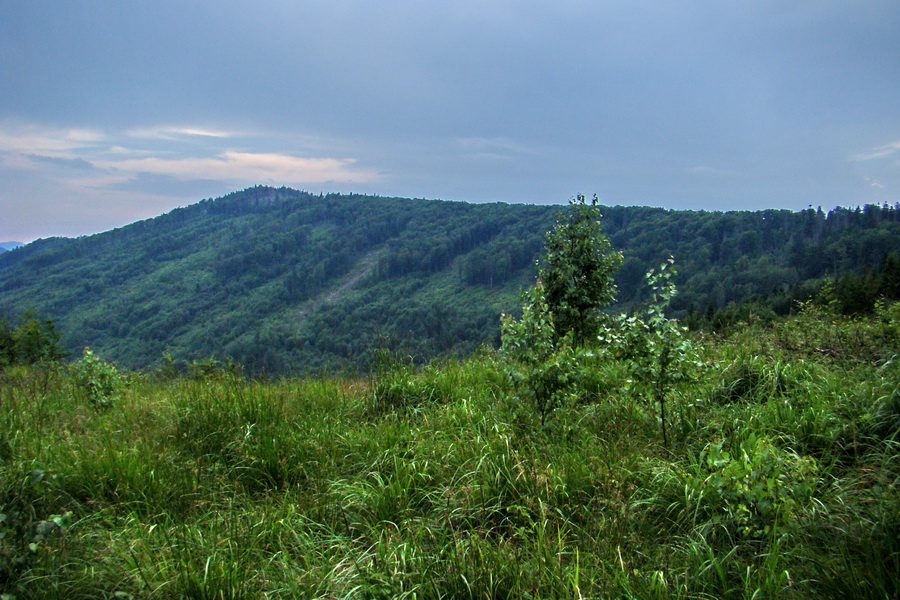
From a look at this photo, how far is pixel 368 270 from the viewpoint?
16425 centimetres

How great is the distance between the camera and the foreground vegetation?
2.15m

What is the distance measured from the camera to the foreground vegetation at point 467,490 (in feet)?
7.06

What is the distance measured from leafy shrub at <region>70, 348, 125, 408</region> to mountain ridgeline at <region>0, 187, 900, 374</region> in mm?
30622

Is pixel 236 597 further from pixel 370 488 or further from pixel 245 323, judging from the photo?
pixel 245 323

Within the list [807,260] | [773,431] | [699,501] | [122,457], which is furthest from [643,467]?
[807,260]

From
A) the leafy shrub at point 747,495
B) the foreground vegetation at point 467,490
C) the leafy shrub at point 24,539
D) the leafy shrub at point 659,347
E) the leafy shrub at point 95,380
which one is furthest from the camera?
the leafy shrub at point 95,380

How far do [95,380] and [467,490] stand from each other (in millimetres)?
5481

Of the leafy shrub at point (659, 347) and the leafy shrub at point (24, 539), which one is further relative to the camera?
the leafy shrub at point (659, 347)

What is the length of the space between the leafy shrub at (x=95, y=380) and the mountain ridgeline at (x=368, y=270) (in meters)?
30.6

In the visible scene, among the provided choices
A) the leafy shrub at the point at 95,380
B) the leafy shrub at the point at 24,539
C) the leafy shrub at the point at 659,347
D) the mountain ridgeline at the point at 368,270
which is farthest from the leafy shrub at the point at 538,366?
the mountain ridgeline at the point at 368,270

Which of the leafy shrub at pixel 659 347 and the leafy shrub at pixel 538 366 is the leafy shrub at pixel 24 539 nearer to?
the leafy shrub at pixel 538 366

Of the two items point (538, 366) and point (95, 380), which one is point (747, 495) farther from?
point (95, 380)

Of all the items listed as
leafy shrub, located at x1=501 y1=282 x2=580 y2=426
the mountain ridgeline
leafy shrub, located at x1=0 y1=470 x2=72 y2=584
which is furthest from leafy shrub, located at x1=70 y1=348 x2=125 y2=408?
the mountain ridgeline

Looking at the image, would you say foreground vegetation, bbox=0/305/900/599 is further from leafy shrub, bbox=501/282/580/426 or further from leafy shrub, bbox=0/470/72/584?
leafy shrub, bbox=501/282/580/426
